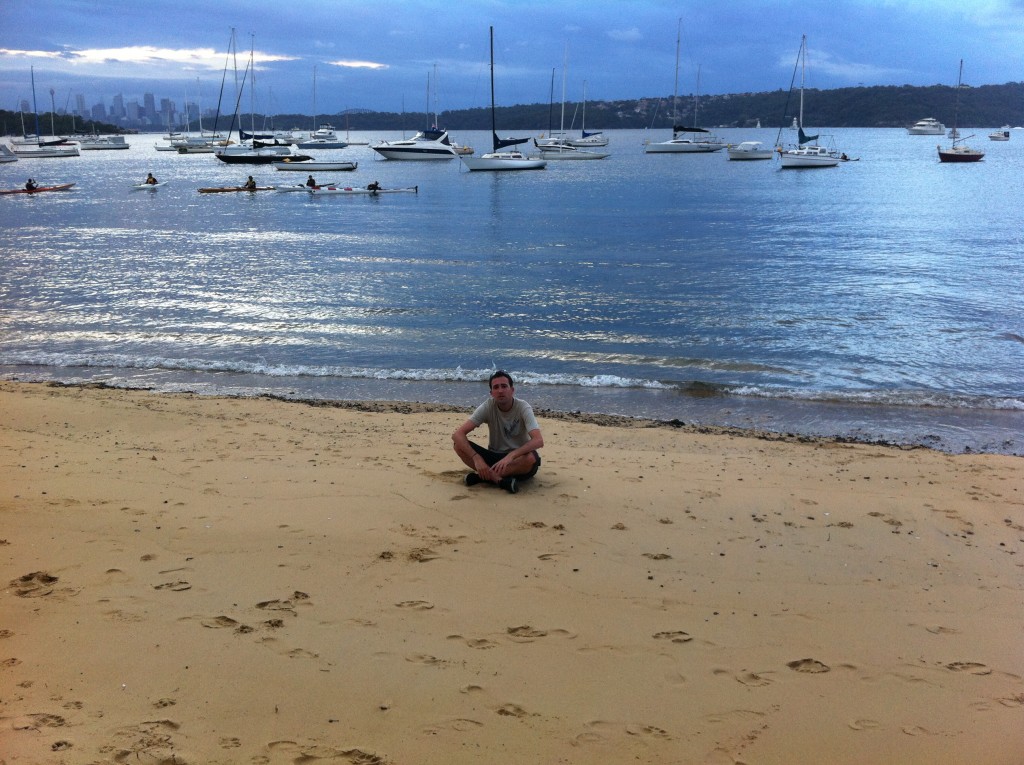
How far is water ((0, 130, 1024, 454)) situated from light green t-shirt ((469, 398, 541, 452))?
161 inches

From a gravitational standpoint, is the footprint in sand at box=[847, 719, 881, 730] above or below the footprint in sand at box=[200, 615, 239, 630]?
below

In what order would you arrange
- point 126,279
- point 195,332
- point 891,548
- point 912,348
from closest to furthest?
point 891,548
point 912,348
point 195,332
point 126,279

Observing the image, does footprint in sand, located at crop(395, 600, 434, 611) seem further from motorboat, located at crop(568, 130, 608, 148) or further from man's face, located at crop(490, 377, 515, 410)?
motorboat, located at crop(568, 130, 608, 148)

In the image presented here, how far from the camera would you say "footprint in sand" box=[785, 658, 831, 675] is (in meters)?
4.25

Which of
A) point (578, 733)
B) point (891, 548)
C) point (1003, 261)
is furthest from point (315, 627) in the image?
point (1003, 261)

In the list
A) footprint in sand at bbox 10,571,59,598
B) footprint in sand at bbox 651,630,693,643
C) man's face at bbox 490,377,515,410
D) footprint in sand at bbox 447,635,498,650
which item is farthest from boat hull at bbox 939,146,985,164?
footprint in sand at bbox 10,571,59,598

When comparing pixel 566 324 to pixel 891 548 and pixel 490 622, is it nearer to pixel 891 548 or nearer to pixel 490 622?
pixel 891 548

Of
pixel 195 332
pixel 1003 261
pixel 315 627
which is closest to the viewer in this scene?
pixel 315 627

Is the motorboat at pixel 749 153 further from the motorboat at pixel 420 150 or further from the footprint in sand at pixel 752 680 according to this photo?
the footprint in sand at pixel 752 680

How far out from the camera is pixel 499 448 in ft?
23.5

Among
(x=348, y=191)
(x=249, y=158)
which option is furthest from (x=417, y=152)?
(x=348, y=191)

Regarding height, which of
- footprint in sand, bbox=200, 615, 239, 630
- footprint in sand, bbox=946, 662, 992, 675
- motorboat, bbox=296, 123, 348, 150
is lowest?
footprint in sand, bbox=946, 662, 992, 675

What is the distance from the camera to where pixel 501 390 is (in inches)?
267

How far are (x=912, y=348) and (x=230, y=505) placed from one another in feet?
40.7
